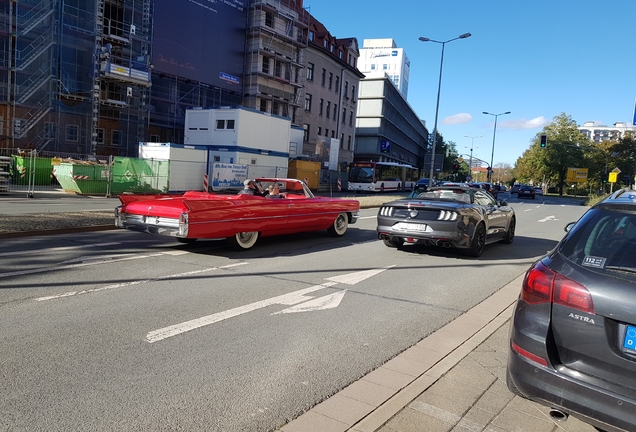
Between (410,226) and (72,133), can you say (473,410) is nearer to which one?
(410,226)

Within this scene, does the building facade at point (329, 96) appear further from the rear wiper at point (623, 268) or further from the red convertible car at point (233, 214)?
the rear wiper at point (623, 268)

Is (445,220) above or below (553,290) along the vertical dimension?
below

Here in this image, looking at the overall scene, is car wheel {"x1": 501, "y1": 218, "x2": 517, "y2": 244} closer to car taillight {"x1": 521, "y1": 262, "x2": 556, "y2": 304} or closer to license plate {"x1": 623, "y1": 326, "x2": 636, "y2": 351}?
car taillight {"x1": 521, "y1": 262, "x2": 556, "y2": 304}

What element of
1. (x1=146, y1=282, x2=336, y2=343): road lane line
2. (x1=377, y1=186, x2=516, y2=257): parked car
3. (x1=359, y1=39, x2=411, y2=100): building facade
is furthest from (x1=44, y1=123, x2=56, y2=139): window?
(x1=359, y1=39, x2=411, y2=100): building facade

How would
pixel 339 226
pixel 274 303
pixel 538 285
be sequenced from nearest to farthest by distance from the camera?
pixel 538 285, pixel 274 303, pixel 339 226

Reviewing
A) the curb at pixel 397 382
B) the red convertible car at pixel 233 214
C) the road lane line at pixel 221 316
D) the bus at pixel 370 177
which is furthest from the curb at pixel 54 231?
the bus at pixel 370 177

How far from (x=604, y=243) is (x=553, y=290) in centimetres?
49

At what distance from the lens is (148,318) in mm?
4969

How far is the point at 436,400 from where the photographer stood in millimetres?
3457

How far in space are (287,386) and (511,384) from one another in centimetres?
154

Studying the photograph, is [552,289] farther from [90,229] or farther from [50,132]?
[50,132]

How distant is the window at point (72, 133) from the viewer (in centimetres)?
3098

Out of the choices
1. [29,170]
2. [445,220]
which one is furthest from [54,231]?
[29,170]

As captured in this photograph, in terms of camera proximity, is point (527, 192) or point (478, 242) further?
point (527, 192)
